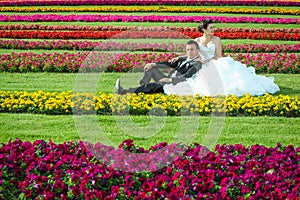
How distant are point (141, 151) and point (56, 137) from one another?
151 cm

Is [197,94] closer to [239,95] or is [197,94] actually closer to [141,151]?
[239,95]

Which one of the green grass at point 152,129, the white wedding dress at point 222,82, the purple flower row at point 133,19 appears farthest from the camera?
the purple flower row at point 133,19

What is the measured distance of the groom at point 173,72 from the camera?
8359mm

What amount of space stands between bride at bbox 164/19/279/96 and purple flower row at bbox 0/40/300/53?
3.02m

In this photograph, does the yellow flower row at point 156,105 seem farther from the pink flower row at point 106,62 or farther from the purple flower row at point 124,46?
the purple flower row at point 124,46

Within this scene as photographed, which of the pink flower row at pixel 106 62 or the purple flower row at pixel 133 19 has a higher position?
the pink flower row at pixel 106 62

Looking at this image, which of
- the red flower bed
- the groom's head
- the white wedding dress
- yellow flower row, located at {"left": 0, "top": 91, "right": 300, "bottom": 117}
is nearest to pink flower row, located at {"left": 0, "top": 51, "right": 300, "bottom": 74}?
the white wedding dress

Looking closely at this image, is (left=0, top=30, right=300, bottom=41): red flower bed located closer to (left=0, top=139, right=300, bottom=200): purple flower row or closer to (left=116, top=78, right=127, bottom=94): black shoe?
(left=116, top=78, right=127, bottom=94): black shoe

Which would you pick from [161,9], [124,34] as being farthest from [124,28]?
[161,9]

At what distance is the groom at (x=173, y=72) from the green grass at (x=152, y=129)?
1222mm

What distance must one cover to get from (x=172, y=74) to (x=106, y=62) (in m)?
2.17

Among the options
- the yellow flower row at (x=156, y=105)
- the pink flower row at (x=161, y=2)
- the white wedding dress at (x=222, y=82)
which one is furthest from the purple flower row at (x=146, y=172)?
the pink flower row at (x=161, y=2)

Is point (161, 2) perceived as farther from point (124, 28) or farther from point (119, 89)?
point (119, 89)

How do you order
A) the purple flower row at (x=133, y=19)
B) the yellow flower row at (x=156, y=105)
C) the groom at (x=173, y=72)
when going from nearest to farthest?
1. the yellow flower row at (x=156, y=105)
2. the groom at (x=173, y=72)
3. the purple flower row at (x=133, y=19)
